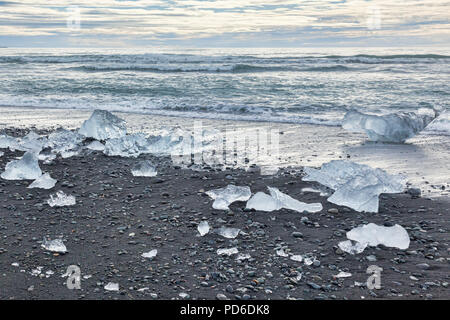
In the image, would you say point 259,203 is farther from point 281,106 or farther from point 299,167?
point 281,106

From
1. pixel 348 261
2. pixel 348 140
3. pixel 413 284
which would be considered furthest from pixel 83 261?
pixel 348 140

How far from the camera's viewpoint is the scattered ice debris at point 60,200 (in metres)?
4.34

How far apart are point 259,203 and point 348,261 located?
117 centimetres

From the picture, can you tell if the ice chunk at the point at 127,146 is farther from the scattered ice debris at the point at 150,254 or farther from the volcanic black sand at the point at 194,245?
the scattered ice debris at the point at 150,254

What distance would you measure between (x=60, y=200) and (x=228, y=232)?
1.84 m

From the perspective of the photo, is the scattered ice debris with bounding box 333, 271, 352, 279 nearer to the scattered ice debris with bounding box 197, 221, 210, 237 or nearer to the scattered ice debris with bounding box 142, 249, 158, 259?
the scattered ice debris with bounding box 197, 221, 210, 237

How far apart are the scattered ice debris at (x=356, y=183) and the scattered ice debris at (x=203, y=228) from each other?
1.35 m

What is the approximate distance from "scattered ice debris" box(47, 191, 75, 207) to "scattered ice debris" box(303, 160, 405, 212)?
8.36 feet

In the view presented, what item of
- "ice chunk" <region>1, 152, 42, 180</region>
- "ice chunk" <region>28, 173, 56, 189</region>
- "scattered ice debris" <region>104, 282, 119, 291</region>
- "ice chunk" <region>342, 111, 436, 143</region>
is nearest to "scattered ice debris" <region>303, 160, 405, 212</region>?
"ice chunk" <region>342, 111, 436, 143</region>

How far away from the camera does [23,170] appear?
5.14 m

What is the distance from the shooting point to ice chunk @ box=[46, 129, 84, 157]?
6387 mm

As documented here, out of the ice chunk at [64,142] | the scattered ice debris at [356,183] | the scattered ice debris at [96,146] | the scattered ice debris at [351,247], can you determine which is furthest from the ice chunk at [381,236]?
the ice chunk at [64,142]

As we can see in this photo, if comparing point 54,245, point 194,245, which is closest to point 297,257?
point 194,245

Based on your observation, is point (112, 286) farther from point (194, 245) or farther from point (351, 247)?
point (351, 247)
